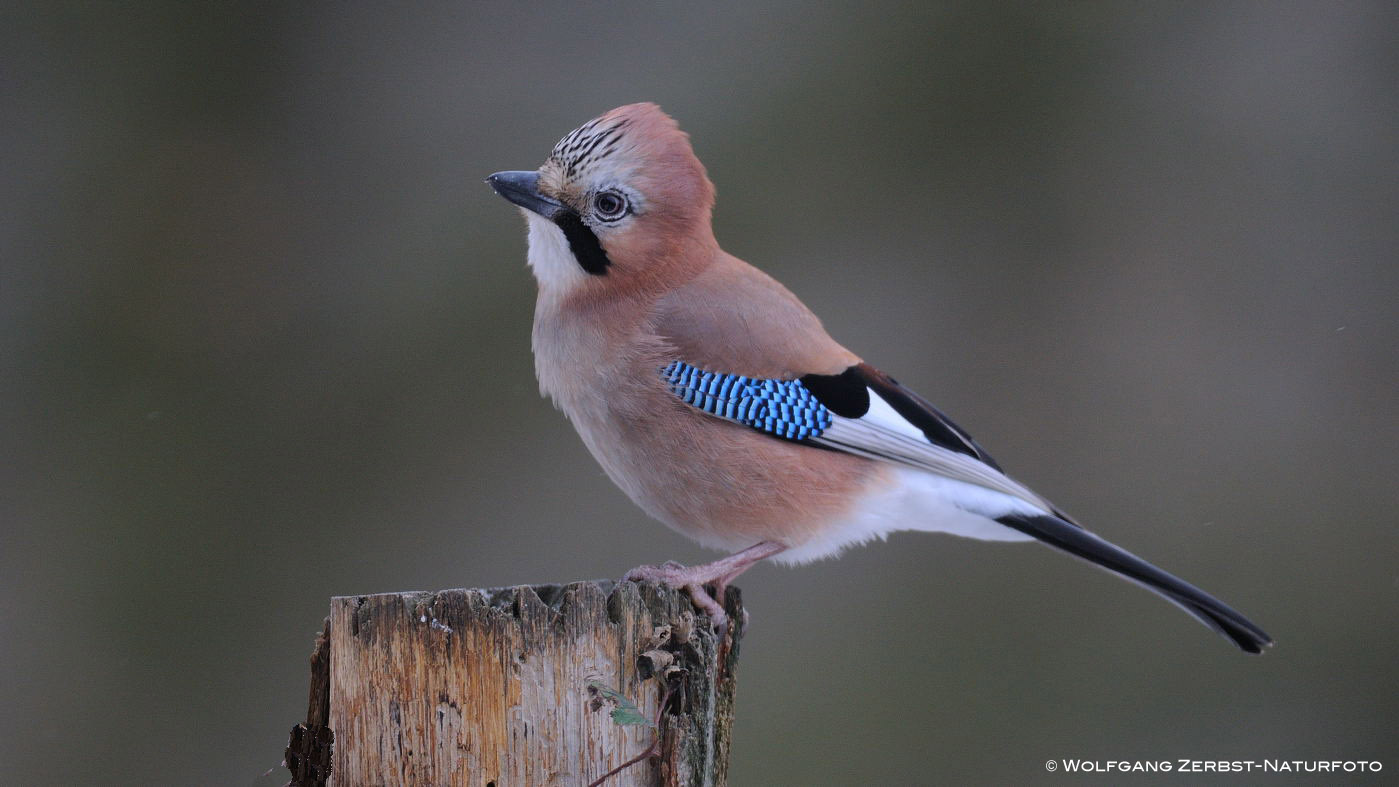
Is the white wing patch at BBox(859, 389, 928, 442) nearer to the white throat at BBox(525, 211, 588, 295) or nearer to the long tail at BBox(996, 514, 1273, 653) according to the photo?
the long tail at BBox(996, 514, 1273, 653)

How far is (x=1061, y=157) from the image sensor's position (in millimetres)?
7516

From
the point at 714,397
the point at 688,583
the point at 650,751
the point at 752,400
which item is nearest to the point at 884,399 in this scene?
the point at 752,400

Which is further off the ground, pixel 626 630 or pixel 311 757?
pixel 626 630

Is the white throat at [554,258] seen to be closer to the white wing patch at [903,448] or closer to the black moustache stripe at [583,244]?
the black moustache stripe at [583,244]

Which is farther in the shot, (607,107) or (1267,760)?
(607,107)

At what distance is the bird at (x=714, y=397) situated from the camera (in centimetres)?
370

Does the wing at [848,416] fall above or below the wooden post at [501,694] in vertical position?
above

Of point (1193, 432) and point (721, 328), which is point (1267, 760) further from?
point (721, 328)

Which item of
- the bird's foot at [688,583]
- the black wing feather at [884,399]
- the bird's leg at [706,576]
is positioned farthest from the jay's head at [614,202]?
the bird's foot at [688,583]

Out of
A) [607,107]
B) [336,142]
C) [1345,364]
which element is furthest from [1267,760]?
[336,142]

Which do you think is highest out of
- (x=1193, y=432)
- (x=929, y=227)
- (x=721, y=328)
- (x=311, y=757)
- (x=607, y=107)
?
(x=607, y=107)

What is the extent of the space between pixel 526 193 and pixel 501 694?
1.78 m

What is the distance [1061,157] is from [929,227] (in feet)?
2.92

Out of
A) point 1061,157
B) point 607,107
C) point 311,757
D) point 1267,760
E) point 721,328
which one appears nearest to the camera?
point 311,757
